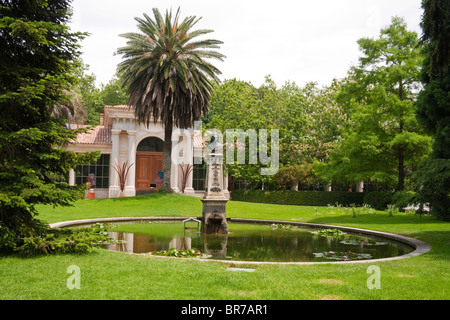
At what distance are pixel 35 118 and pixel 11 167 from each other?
1.23 metres

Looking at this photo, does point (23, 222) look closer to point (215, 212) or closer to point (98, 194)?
point (215, 212)

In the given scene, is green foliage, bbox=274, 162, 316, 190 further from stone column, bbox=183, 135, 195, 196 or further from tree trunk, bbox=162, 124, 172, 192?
tree trunk, bbox=162, 124, 172, 192

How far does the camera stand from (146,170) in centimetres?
3228

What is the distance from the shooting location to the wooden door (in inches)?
1265

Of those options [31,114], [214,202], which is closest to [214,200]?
[214,202]

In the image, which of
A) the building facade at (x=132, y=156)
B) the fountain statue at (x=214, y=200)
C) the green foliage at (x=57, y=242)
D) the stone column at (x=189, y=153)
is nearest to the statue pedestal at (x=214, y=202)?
the fountain statue at (x=214, y=200)

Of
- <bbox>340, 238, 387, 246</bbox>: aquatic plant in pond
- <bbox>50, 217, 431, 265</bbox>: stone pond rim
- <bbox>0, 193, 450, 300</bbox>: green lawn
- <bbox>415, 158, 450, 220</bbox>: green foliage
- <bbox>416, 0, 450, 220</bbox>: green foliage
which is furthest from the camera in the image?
<bbox>415, 158, 450, 220</bbox>: green foliage

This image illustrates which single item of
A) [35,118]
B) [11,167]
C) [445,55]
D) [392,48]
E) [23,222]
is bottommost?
[23,222]

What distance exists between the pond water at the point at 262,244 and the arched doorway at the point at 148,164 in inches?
679

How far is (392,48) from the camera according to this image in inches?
995

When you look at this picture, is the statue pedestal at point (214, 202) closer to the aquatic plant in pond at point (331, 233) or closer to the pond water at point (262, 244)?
the pond water at point (262, 244)

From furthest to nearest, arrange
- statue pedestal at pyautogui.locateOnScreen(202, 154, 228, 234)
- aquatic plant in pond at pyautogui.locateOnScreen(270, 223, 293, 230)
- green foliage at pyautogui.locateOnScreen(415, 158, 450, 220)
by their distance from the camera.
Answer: aquatic plant in pond at pyautogui.locateOnScreen(270, 223, 293, 230)
statue pedestal at pyautogui.locateOnScreen(202, 154, 228, 234)
green foliage at pyautogui.locateOnScreen(415, 158, 450, 220)

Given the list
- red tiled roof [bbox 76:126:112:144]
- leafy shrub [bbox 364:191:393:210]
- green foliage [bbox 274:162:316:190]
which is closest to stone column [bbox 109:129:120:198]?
red tiled roof [bbox 76:126:112:144]
